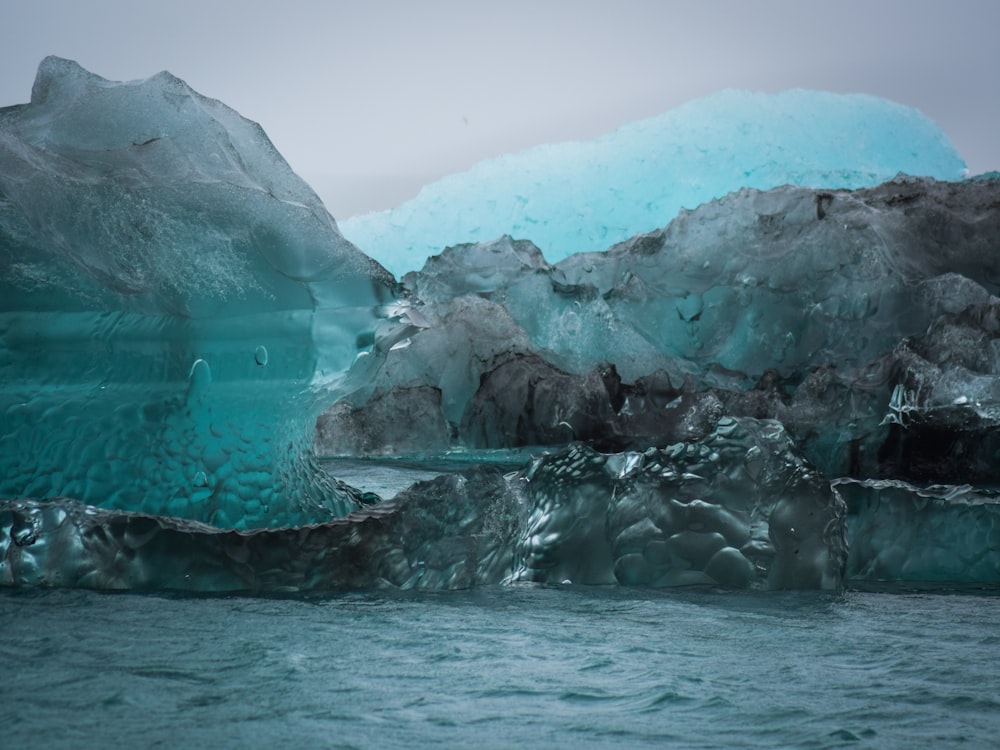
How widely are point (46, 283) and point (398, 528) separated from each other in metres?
0.86

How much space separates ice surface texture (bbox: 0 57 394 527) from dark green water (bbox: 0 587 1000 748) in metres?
0.54

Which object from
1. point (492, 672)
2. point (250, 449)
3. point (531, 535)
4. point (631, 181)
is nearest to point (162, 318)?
point (250, 449)

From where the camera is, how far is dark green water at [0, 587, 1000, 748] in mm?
1009

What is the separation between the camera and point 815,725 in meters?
1.04

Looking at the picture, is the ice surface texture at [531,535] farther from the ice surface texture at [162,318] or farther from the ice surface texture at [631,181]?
the ice surface texture at [631,181]

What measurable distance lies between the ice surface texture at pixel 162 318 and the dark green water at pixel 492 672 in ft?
1.78

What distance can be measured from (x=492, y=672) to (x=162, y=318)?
4.07 feet

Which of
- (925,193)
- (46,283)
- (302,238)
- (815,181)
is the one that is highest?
(815,181)

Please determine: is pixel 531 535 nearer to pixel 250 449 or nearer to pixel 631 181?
pixel 250 449

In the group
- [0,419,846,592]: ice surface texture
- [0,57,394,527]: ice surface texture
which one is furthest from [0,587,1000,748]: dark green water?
[0,57,394,527]: ice surface texture

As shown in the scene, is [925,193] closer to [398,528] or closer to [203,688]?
[398,528]

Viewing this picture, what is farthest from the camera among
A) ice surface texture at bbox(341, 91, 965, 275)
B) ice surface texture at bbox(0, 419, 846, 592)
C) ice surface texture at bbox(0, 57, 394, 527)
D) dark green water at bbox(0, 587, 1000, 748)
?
ice surface texture at bbox(341, 91, 965, 275)

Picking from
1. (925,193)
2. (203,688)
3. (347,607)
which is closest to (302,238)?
(347,607)

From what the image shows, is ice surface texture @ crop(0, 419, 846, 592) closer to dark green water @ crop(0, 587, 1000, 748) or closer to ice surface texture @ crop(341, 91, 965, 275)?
dark green water @ crop(0, 587, 1000, 748)
